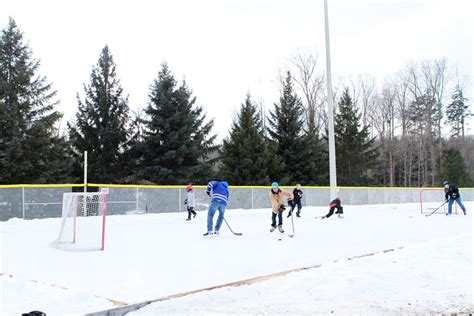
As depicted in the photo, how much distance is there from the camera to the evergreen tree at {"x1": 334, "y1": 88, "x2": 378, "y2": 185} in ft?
165

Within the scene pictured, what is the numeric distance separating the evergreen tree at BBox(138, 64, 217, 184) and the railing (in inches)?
330

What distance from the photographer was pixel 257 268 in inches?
321

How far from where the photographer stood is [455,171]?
52.7m

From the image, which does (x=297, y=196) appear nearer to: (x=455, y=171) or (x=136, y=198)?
(x=136, y=198)

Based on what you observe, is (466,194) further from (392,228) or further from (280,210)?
(280,210)

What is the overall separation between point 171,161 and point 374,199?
50.0 ft

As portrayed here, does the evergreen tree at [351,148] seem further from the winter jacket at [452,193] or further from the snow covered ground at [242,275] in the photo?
the snow covered ground at [242,275]

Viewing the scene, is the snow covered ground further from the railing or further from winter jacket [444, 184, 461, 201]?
winter jacket [444, 184, 461, 201]

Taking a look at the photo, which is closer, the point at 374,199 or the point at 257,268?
the point at 257,268

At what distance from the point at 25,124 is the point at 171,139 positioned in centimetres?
972

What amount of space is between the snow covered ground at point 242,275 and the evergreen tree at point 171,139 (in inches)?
818

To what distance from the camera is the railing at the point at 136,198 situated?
17953 mm

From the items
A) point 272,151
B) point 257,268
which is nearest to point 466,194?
point 272,151

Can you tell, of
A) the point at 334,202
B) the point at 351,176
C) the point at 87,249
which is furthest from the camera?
the point at 351,176
